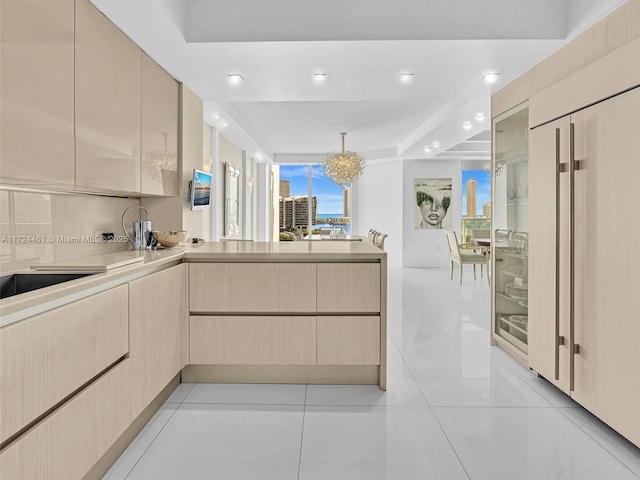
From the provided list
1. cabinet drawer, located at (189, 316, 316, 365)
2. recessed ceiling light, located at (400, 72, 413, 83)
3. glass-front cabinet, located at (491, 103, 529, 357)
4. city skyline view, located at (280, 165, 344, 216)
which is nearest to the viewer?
cabinet drawer, located at (189, 316, 316, 365)

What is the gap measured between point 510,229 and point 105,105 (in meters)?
3.08

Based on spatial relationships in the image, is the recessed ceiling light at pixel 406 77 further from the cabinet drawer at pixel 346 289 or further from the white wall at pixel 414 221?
the white wall at pixel 414 221

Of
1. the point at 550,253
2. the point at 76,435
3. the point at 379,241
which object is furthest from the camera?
the point at 379,241

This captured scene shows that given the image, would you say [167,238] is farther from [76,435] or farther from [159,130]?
[76,435]

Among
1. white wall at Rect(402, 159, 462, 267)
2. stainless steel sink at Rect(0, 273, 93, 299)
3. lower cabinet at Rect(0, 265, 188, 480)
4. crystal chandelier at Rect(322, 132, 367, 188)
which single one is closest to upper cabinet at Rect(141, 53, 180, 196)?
lower cabinet at Rect(0, 265, 188, 480)

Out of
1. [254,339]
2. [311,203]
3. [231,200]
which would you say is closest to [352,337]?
[254,339]

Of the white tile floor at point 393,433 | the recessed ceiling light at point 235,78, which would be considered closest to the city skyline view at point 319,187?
the recessed ceiling light at point 235,78

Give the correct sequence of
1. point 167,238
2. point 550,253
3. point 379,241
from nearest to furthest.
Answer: point 550,253, point 167,238, point 379,241

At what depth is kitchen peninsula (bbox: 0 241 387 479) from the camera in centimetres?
137

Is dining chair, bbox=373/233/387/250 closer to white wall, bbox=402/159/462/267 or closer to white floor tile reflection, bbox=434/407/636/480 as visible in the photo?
white wall, bbox=402/159/462/267

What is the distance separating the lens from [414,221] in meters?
10.2

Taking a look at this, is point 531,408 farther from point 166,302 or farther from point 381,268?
point 166,302

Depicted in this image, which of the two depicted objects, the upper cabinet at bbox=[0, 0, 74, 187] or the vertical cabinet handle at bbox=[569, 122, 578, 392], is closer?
the upper cabinet at bbox=[0, 0, 74, 187]

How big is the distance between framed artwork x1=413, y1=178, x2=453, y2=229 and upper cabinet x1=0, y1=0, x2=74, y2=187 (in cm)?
872
